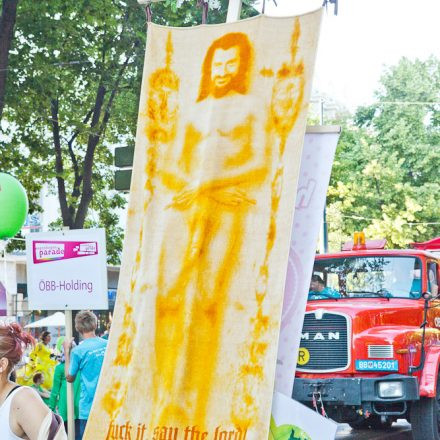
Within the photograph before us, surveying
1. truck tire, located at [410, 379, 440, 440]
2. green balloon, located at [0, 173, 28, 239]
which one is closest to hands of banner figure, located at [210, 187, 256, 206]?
truck tire, located at [410, 379, 440, 440]

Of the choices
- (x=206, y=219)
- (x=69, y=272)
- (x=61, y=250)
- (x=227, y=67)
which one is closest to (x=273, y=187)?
(x=206, y=219)

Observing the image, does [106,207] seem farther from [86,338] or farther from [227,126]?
[227,126]

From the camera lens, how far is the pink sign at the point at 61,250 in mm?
8969

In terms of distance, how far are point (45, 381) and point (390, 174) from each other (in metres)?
29.3

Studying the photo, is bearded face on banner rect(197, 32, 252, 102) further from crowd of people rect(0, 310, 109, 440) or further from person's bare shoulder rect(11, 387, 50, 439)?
person's bare shoulder rect(11, 387, 50, 439)

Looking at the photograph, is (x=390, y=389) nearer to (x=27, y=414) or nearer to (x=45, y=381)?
(x=45, y=381)

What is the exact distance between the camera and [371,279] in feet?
37.6

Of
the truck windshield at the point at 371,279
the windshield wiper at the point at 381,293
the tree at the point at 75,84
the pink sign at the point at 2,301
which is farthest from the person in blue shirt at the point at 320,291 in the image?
the tree at the point at 75,84

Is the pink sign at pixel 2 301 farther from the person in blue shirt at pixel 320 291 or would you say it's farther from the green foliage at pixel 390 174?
the green foliage at pixel 390 174

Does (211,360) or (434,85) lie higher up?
(434,85)

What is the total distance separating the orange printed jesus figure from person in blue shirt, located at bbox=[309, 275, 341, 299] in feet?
19.9

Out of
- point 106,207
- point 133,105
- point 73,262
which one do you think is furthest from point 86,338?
point 106,207

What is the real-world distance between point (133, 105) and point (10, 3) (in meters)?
9.06

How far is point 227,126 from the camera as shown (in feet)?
18.7
